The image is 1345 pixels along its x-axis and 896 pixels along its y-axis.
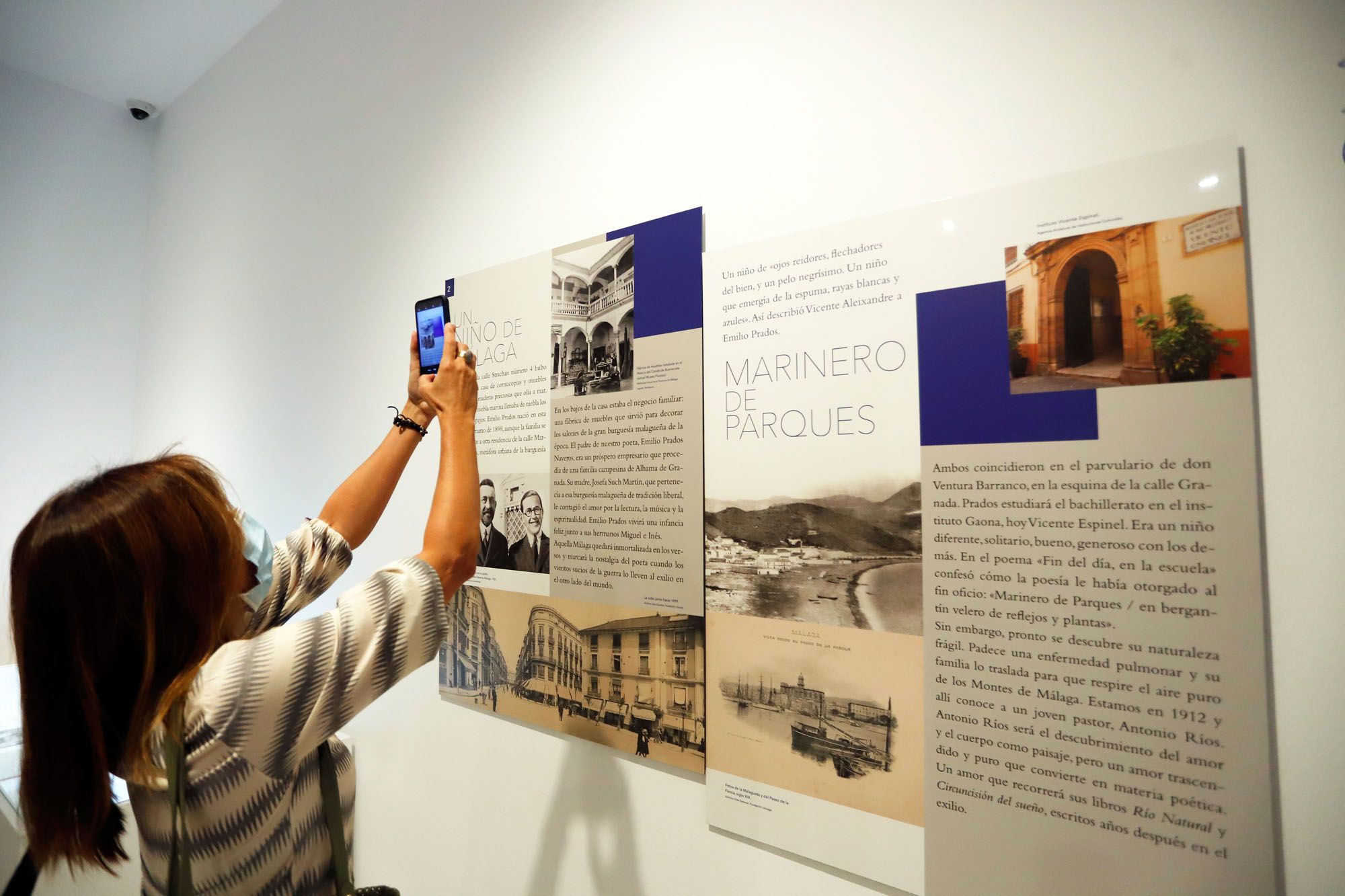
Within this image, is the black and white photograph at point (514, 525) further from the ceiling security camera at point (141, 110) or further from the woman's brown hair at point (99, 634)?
the ceiling security camera at point (141, 110)

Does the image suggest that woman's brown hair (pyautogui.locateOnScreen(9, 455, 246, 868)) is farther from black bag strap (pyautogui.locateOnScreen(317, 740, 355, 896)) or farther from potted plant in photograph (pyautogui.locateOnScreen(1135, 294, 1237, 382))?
potted plant in photograph (pyautogui.locateOnScreen(1135, 294, 1237, 382))

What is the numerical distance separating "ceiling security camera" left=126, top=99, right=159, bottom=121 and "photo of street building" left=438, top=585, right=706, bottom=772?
3035 millimetres

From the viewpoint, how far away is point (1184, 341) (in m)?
0.75

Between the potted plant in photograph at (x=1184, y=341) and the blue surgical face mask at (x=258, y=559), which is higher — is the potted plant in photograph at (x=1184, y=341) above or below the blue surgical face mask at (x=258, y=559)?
above

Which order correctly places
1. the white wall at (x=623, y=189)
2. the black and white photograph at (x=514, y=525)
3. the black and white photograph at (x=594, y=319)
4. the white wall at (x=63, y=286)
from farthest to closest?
the white wall at (x=63, y=286) → the black and white photograph at (x=514, y=525) → the black and white photograph at (x=594, y=319) → the white wall at (x=623, y=189)

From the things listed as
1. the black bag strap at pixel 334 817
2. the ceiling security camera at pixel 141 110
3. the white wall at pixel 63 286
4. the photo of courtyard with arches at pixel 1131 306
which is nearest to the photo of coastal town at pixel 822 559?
the photo of courtyard with arches at pixel 1131 306

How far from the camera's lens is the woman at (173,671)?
2.48 ft

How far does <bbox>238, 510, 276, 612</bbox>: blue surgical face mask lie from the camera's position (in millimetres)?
1104

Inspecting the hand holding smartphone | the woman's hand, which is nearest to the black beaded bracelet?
the hand holding smartphone

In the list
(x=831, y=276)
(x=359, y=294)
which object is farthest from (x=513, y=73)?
(x=831, y=276)

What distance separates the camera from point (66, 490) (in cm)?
80

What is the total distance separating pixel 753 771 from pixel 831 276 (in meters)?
0.80

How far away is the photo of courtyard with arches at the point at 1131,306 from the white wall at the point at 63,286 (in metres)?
3.54

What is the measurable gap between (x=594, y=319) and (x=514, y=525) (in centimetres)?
48
